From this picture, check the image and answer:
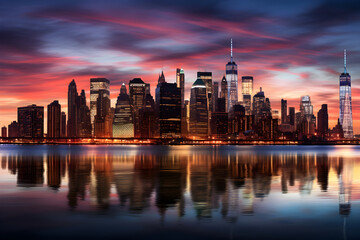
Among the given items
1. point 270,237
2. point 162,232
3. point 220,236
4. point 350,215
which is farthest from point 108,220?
point 350,215

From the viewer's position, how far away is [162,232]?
20766 mm

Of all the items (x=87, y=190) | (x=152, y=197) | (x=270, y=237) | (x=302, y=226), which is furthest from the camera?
(x=87, y=190)

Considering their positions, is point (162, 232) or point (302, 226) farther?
point (302, 226)

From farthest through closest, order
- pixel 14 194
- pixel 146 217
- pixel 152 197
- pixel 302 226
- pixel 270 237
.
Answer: pixel 14 194 → pixel 152 197 → pixel 146 217 → pixel 302 226 → pixel 270 237

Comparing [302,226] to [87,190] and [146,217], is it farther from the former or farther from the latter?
[87,190]

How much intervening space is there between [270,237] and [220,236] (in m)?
2.27

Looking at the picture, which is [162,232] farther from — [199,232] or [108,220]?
[108,220]

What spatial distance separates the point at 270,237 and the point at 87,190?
21.9 m

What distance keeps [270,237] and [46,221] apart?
39.8ft

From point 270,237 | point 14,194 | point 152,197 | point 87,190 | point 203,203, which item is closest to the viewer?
point 270,237

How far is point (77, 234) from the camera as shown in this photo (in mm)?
20344

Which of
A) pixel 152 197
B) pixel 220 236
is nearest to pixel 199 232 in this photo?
pixel 220 236

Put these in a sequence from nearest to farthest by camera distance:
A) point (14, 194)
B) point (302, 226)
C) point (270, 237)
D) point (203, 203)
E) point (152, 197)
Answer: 1. point (270, 237)
2. point (302, 226)
3. point (203, 203)
4. point (152, 197)
5. point (14, 194)

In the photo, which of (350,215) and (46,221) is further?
(350,215)
